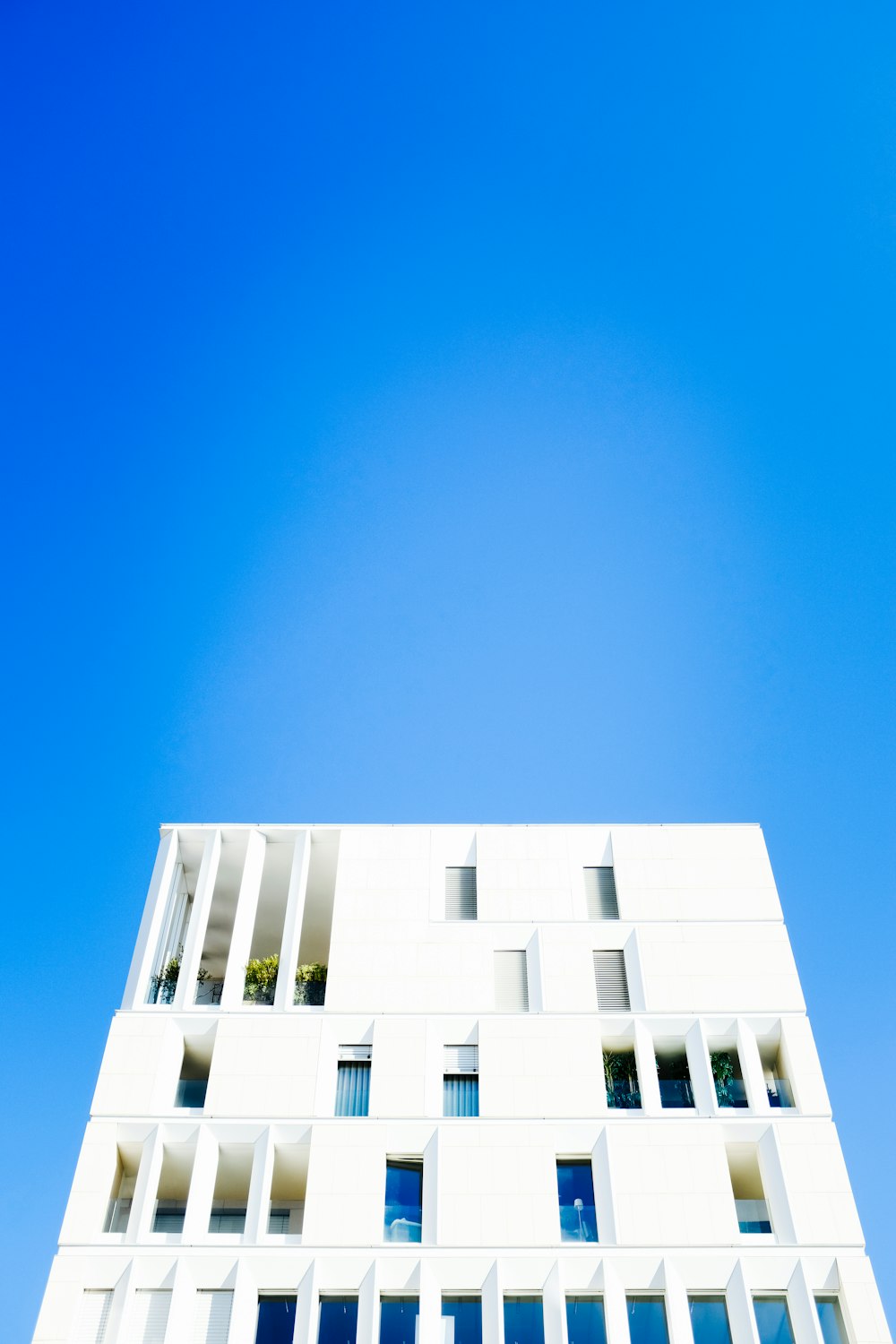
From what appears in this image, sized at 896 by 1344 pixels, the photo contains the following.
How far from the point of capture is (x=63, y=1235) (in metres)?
29.1

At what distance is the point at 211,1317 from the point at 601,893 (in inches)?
610

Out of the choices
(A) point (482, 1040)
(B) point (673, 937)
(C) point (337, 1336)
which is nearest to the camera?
(C) point (337, 1336)

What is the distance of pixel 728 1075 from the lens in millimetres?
32656

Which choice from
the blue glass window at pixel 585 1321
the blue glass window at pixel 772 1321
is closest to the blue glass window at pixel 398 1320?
the blue glass window at pixel 585 1321

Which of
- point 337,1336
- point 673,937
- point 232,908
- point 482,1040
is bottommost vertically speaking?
point 337,1336

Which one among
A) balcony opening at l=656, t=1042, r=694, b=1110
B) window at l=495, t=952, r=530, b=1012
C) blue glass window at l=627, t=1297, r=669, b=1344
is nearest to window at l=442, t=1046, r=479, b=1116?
window at l=495, t=952, r=530, b=1012

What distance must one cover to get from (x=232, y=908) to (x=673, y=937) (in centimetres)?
1396

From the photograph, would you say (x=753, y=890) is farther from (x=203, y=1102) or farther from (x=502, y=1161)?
(x=203, y=1102)

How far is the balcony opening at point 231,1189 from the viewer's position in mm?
30797

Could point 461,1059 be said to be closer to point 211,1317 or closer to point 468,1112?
point 468,1112

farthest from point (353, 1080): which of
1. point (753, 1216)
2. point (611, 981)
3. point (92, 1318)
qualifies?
point (753, 1216)

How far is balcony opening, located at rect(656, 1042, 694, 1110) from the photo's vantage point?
32.1m

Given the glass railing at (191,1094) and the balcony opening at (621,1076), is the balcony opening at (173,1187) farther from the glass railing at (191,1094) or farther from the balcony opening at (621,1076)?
the balcony opening at (621,1076)

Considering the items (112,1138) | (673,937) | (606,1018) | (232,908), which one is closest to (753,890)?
(673,937)
